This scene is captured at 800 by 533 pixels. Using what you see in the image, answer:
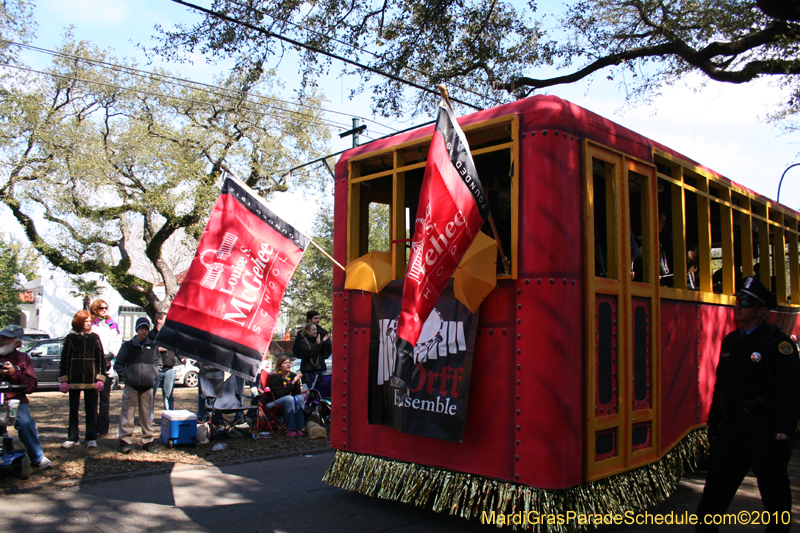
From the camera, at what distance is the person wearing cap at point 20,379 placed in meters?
6.65

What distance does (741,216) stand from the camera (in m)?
7.50

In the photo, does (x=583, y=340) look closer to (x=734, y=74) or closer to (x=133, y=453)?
(x=133, y=453)

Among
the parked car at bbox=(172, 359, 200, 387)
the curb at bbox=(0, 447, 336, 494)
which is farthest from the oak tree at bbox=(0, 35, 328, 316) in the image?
the curb at bbox=(0, 447, 336, 494)

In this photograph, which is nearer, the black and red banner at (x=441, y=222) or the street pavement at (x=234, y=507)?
the black and red banner at (x=441, y=222)

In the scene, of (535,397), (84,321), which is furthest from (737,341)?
(84,321)

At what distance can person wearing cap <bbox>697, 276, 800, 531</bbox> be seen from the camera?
13.0ft

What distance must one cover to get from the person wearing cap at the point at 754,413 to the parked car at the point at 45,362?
1806 centimetres

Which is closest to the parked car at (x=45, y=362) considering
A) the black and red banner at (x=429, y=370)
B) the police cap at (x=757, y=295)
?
the black and red banner at (x=429, y=370)

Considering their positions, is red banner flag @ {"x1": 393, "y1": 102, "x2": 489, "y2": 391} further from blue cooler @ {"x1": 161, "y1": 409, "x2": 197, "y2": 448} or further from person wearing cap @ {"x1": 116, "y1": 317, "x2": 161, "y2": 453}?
blue cooler @ {"x1": 161, "y1": 409, "x2": 197, "y2": 448}

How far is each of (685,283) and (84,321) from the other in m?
7.62

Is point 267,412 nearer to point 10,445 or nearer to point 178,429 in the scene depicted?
point 178,429

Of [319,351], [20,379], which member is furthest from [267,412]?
[20,379]

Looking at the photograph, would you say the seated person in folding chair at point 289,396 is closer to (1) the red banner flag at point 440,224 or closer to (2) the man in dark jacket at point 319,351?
(2) the man in dark jacket at point 319,351

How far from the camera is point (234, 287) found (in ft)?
16.2
